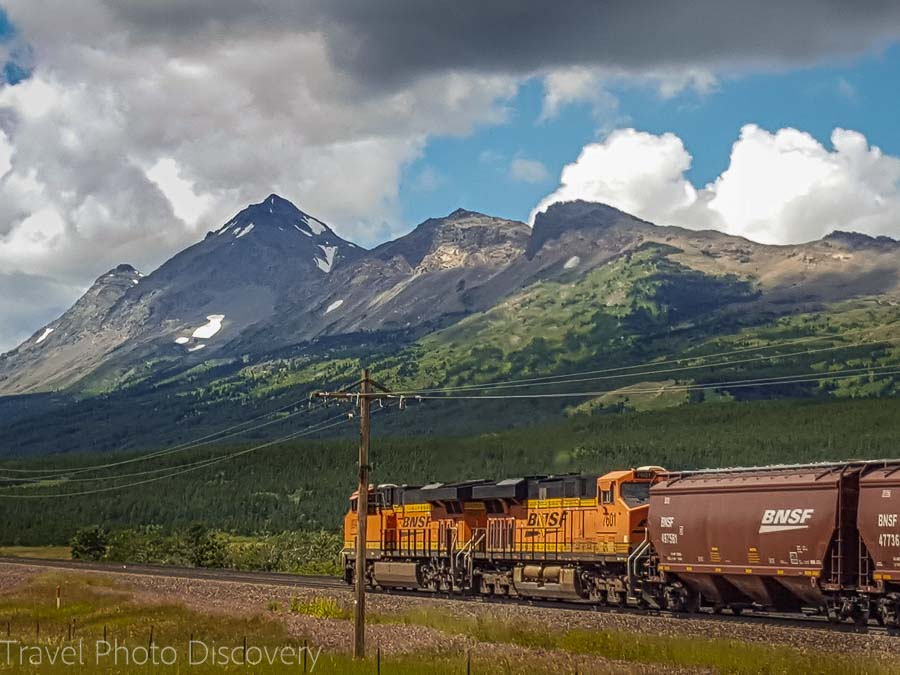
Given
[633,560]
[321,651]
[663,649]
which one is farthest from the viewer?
[633,560]

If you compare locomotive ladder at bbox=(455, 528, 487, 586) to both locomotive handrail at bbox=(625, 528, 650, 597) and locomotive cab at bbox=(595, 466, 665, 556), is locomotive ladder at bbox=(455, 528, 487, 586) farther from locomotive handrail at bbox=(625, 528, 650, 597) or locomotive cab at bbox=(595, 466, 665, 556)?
locomotive handrail at bbox=(625, 528, 650, 597)

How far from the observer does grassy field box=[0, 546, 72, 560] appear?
468 feet

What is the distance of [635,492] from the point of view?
5144 centimetres

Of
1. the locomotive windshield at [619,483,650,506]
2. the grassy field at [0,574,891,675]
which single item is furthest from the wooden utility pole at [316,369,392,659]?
the locomotive windshield at [619,483,650,506]

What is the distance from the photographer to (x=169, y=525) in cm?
19812

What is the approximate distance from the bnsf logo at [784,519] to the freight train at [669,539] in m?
0.04

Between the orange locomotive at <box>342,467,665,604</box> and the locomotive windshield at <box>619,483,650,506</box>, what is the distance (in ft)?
0.15

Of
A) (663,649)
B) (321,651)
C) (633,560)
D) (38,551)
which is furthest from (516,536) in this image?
(38,551)

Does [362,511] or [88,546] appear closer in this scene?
[362,511]

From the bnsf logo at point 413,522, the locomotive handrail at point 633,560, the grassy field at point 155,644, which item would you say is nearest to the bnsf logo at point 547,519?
the locomotive handrail at point 633,560

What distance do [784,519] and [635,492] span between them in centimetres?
1078

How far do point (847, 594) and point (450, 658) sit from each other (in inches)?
598

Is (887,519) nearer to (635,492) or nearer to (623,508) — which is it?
(623,508)

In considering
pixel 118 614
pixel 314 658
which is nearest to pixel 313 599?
pixel 118 614
